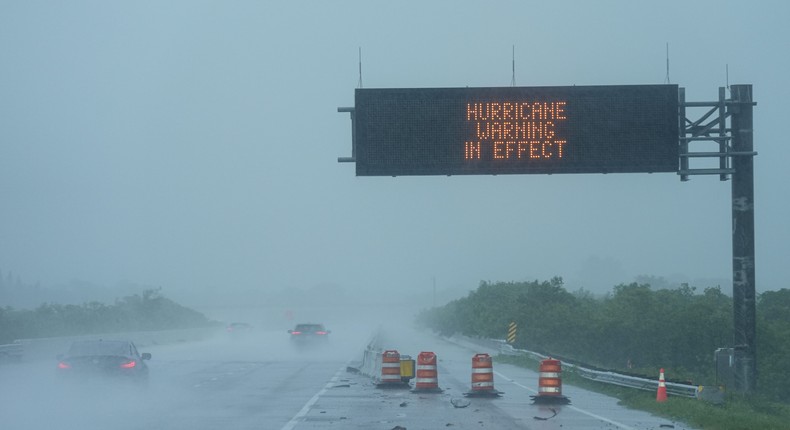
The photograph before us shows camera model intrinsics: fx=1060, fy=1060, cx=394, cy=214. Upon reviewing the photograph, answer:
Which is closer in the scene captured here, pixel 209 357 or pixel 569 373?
pixel 569 373

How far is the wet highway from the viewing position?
63.6ft

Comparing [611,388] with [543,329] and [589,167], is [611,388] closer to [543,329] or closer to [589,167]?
[589,167]

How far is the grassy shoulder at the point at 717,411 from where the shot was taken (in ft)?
64.2

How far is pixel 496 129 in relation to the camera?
2208cm

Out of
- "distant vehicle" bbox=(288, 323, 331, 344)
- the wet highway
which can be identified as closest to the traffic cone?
the wet highway

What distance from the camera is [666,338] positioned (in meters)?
40.2

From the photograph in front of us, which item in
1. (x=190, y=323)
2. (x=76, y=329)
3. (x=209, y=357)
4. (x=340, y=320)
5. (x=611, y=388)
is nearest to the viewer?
(x=611, y=388)

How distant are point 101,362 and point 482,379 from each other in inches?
372

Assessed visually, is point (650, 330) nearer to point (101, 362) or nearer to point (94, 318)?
point (101, 362)

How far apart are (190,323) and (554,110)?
3629 inches

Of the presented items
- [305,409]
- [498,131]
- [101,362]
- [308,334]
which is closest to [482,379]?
[305,409]

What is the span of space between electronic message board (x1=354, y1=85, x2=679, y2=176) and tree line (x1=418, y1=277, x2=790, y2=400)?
8.61m

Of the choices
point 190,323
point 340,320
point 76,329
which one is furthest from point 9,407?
point 340,320

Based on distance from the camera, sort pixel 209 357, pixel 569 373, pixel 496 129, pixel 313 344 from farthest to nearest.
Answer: pixel 313 344, pixel 209 357, pixel 569 373, pixel 496 129
